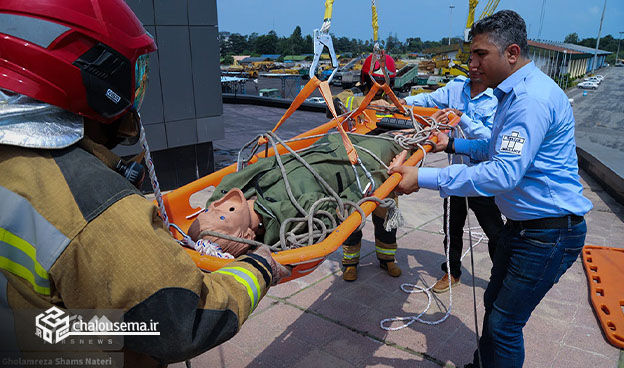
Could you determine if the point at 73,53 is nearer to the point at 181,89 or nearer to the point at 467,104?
the point at 467,104

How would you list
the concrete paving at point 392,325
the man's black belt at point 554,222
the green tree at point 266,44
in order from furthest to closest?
the green tree at point 266,44
the concrete paving at point 392,325
the man's black belt at point 554,222

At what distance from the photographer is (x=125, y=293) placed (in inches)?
35.7

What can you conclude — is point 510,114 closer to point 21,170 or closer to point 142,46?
point 142,46

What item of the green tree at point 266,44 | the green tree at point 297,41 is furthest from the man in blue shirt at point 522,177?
the green tree at point 266,44

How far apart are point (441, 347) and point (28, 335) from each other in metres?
2.42

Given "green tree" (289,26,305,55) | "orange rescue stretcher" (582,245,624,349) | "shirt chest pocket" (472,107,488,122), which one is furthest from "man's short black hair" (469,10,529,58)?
"green tree" (289,26,305,55)

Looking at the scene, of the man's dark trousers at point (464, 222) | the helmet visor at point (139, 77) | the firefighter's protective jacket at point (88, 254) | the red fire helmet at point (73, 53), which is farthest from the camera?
the man's dark trousers at point (464, 222)

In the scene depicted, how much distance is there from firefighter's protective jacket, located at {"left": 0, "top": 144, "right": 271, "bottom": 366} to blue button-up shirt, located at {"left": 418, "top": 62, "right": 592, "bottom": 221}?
1456mm

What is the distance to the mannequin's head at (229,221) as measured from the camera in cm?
181

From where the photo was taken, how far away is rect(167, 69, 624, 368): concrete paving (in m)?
2.58

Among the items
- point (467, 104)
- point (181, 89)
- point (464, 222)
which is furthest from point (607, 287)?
point (181, 89)

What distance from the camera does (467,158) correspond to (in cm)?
318

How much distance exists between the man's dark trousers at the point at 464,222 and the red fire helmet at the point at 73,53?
2.63 m

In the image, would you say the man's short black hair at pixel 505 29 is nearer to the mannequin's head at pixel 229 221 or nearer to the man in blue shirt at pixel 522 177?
the man in blue shirt at pixel 522 177
